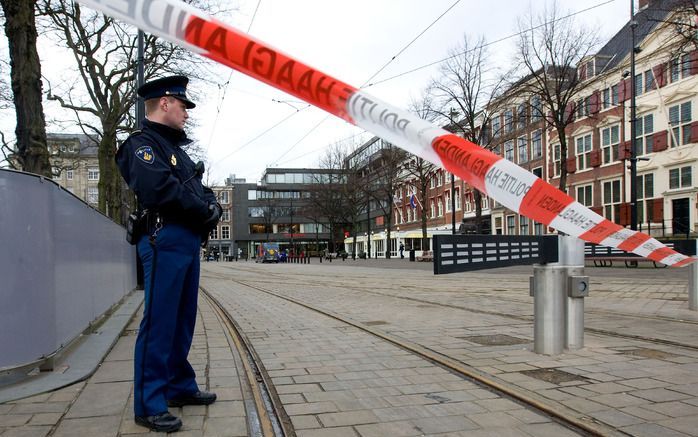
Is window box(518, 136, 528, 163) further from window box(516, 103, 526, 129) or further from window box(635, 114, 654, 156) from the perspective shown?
window box(635, 114, 654, 156)

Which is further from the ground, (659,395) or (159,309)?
(159,309)

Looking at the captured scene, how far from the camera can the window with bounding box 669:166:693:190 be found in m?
31.4

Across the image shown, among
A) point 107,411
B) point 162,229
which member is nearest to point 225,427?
point 107,411

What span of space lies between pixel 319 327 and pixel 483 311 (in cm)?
312

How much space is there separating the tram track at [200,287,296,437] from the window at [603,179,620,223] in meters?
36.6

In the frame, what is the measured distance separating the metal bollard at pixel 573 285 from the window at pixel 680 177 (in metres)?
30.8

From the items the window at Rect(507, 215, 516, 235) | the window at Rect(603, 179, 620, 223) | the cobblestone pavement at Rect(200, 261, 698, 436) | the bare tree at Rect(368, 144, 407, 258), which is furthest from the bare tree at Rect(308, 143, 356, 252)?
the cobblestone pavement at Rect(200, 261, 698, 436)

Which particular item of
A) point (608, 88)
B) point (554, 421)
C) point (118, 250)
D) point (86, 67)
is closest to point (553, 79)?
point (608, 88)

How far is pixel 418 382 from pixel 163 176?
2.65m

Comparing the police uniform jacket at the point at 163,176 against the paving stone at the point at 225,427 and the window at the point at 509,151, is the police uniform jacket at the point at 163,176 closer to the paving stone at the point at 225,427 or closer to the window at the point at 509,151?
the paving stone at the point at 225,427

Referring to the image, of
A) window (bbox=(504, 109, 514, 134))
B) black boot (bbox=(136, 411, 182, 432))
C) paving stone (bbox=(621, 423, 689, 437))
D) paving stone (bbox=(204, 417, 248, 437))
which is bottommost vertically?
paving stone (bbox=(621, 423, 689, 437))

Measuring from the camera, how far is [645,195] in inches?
1367

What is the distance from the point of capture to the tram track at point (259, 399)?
335 cm

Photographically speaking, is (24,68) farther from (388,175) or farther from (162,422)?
(388,175)
